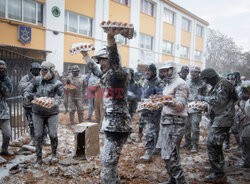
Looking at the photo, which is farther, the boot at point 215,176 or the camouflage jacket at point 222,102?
the boot at point 215,176

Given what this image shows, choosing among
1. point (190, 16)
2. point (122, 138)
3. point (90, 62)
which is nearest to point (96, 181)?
point (122, 138)

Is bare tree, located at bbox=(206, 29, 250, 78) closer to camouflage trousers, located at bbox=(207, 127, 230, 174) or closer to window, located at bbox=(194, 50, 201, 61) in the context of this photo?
window, located at bbox=(194, 50, 201, 61)

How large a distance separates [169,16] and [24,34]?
16.5m

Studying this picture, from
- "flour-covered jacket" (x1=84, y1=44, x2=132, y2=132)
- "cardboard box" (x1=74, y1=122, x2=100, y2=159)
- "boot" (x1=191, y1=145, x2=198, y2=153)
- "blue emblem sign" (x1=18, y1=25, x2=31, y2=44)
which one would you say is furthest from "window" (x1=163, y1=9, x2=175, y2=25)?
"flour-covered jacket" (x1=84, y1=44, x2=132, y2=132)

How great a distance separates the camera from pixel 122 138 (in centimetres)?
300

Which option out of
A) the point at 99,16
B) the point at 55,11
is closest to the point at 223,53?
the point at 99,16

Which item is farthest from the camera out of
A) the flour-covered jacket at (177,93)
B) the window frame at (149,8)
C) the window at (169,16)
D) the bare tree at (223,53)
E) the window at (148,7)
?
the bare tree at (223,53)

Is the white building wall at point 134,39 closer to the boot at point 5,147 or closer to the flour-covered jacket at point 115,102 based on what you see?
the boot at point 5,147

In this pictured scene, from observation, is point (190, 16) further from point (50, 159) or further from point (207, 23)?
point (50, 159)

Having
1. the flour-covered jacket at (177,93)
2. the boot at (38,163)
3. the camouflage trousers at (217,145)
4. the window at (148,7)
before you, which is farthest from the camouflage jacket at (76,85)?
the window at (148,7)

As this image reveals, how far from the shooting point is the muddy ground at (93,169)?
385 cm

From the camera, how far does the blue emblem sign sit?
11.7 meters

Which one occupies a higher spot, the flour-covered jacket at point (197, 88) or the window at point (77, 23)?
the window at point (77, 23)

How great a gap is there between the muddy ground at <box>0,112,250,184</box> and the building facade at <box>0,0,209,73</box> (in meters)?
7.42
